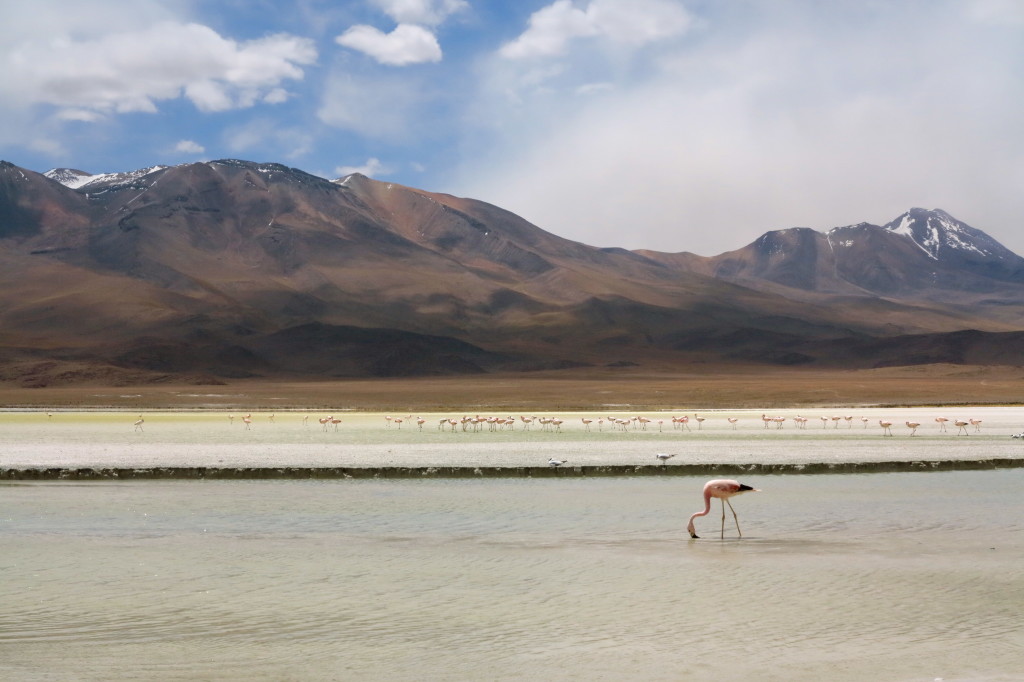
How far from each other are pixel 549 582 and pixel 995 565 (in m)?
5.48

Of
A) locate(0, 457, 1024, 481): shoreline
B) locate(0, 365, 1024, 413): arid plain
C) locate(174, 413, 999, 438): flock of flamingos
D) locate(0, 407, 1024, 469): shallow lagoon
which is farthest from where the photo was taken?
locate(0, 365, 1024, 413): arid plain

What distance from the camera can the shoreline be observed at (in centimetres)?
2447

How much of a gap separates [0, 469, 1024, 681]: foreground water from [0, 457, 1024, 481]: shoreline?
399 centimetres

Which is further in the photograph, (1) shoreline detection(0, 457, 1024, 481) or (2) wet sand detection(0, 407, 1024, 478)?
(2) wet sand detection(0, 407, 1024, 478)

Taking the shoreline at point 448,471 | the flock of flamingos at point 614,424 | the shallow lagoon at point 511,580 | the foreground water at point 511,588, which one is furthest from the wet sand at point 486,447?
the foreground water at point 511,588

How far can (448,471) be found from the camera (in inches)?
981

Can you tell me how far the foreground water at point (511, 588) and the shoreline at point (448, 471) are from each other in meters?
3.99

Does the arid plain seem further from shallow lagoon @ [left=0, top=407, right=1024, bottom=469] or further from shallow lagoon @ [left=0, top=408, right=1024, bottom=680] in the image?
shallow lagoon @ [left=0, top=408, right=1024, bottom=680]

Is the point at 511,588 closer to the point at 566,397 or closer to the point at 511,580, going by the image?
the point at 511,580

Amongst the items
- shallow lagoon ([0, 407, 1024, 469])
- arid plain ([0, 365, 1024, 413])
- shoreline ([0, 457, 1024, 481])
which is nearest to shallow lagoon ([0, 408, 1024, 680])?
shoreline ([0, 457, 1024, 481])

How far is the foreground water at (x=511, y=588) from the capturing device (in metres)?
9.29

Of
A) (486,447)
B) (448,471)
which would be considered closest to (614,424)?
(486,447)

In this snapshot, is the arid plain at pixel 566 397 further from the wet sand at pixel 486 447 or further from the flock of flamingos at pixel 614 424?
the flock of flamingos at pixel 614 424

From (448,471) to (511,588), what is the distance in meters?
12.7
